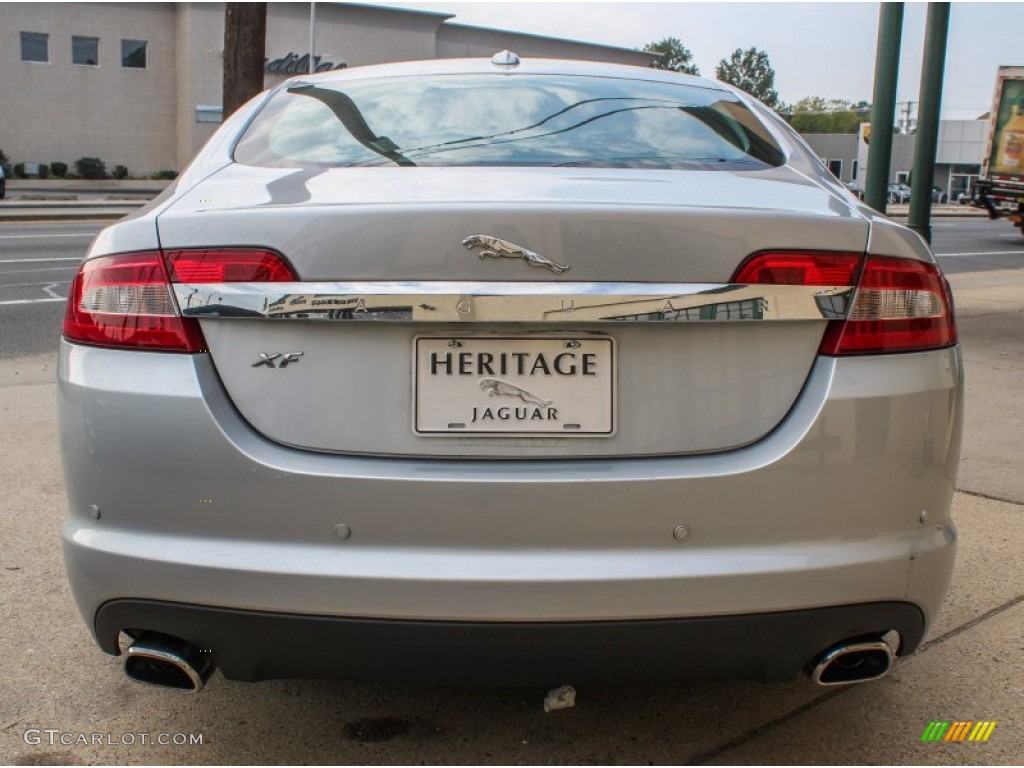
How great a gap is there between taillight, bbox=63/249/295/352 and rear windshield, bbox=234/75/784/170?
0.51m

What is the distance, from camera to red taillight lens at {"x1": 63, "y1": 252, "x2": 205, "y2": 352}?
2.21 meters

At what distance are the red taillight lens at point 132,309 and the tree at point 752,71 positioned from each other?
137070 millimetres

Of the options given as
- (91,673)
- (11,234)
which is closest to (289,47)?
(11,234)

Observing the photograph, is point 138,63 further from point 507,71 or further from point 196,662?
point 196,662

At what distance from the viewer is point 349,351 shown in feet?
7.06

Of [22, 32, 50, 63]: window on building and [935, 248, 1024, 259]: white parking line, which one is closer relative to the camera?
[935, 248, 1024, 259]: white parking line

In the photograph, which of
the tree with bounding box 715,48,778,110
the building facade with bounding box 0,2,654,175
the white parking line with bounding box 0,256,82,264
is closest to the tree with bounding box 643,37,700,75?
the tree with bounding box 715,48,778,110

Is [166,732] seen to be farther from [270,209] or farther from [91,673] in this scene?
[270,209]

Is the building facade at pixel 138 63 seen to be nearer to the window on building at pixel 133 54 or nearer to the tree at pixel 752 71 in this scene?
the window on building at pixel 133 54

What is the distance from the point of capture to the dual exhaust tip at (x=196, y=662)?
2.27 metres

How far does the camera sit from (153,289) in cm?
223

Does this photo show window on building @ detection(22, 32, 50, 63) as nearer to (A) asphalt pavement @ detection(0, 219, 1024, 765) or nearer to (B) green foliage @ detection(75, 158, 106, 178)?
(B) green foliage @ detection(75, 158, 106, 178)

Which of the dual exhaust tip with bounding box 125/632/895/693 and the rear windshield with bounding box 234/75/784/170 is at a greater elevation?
the rear windshield with bounding box 234/75/784/170

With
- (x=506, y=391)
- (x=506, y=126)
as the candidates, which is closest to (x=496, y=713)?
(x=506, y=391)
